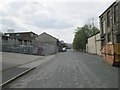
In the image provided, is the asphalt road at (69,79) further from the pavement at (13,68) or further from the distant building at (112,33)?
the distant building at (112,33)

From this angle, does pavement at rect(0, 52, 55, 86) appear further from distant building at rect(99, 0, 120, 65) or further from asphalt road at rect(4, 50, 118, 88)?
distant building at rect(99, 0, 120, 65)

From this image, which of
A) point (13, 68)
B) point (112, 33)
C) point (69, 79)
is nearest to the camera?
point (69, 79)

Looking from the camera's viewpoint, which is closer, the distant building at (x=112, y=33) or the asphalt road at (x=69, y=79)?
the asphalt road at (x=69, y=79)

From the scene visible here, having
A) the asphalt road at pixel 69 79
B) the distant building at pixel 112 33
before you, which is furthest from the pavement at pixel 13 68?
the distant building at pixel 112 33

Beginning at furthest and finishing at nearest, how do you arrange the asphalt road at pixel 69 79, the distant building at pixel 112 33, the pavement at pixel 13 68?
the distant building at pixel 112 33
the pavement at pixel 13 68
the asphalt road at pixel 69 79

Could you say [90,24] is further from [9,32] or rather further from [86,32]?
[9,32]

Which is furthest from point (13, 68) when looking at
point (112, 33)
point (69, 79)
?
point (112, 33)

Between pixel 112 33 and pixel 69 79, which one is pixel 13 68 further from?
pixel 112 33

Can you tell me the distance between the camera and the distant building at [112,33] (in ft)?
73.8

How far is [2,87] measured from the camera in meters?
10.8

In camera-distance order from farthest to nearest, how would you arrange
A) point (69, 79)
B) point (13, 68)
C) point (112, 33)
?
point (112, 33) < point (13, 68) < point (69, 79)

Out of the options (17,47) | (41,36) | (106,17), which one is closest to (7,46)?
(17,47)

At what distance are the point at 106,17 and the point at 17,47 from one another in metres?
19.1

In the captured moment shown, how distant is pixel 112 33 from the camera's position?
4106cm
